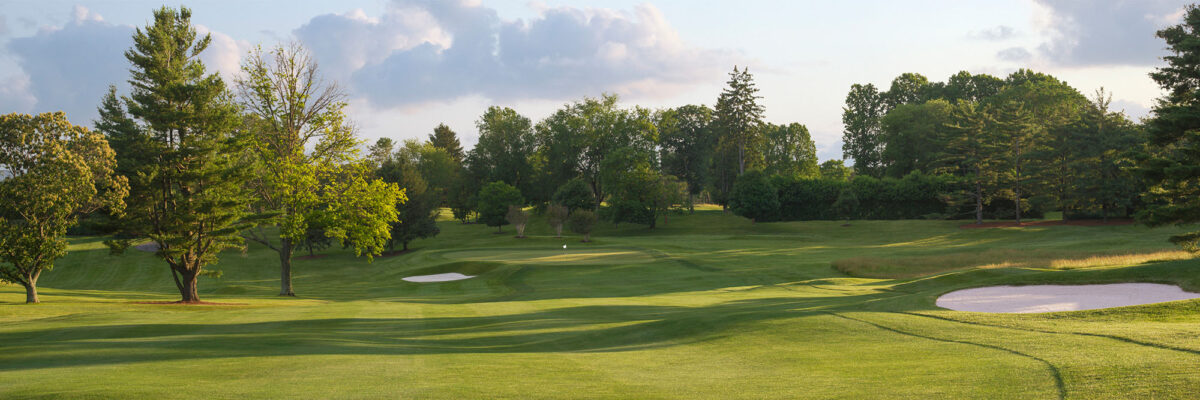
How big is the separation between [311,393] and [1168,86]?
30.6 metres

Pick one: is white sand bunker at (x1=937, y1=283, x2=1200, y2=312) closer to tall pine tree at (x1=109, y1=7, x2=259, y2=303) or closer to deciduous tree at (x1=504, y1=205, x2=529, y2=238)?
tall pine tree at (x1=109, y1=7, x2=259, y2=303)

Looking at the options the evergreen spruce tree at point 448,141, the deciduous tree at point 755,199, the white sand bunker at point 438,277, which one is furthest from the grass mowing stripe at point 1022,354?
the evergreen spruce tree at point 448,141

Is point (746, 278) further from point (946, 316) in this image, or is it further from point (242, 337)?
point (242, 337)

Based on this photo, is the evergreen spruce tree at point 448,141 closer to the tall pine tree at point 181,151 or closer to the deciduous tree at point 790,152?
the deciduous tree at point 790,152

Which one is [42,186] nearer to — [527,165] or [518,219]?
[518,219]

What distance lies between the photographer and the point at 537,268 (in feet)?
121

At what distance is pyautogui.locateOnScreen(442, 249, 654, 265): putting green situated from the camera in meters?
40.0

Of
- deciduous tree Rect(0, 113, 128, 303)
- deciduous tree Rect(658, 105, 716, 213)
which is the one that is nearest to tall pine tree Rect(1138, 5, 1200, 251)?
deciduous tree Rect(0, 113, 128, 303)

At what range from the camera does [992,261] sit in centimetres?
2980

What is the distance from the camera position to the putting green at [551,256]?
40000 millimetres

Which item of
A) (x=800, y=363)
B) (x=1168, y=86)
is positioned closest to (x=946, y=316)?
(x=800, y=363)

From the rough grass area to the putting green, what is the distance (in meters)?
12.7

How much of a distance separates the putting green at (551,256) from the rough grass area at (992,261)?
1266 centimetres

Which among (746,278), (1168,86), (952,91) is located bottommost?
(746,278)
